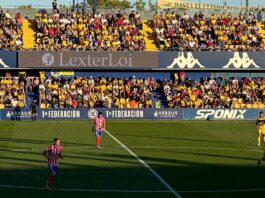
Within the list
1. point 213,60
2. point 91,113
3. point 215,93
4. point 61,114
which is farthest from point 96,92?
point 213,60

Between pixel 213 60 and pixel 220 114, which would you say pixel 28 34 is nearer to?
pixel 213 60

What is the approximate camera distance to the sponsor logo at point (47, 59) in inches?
2399

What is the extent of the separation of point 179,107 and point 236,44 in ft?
30.8

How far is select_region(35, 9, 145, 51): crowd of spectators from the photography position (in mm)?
62938

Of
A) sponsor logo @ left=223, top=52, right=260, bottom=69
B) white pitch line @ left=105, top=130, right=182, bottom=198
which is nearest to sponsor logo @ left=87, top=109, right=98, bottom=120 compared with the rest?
sponsor logo @ left=223, top=52, right=260, bottom=69

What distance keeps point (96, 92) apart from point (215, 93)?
10.4 meters

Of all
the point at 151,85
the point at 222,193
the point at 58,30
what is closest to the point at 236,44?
the point at 151,85

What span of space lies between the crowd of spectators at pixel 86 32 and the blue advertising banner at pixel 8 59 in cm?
265

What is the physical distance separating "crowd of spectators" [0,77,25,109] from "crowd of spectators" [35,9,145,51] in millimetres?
3823

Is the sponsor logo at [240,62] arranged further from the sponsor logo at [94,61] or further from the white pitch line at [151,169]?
the white pitch line at [151,169]

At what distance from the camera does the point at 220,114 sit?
6053 centimetres

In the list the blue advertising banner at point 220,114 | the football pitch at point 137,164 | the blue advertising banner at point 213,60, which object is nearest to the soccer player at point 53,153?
the football pitch at point 137,164

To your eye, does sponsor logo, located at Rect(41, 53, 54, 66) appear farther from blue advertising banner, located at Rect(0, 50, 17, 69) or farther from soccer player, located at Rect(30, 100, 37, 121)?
soccer player, located at Rect(30, 100, 37, 121)

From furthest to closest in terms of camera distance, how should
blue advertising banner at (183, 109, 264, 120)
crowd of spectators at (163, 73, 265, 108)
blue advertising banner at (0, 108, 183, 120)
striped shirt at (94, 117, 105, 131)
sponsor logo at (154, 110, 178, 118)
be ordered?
crowd of spectators at (163, 73, 265, 108), blue advertising banner at (183, 109, 264, 120), sponsor logo at (154, 110, 178, 118), blue advertising banner at (0, 108, 183, 120), striped shirt at (94, 117, 105, 131)
